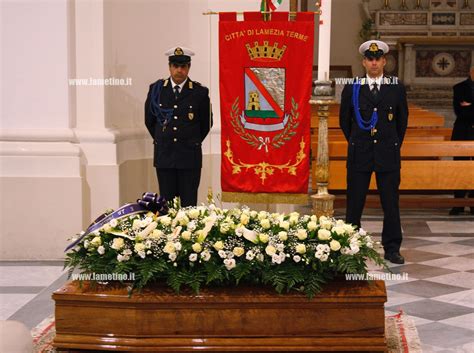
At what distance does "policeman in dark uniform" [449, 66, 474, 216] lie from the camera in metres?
10.7

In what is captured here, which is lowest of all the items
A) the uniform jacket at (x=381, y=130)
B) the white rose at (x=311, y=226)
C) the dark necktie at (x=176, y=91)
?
the white rose at (x=311, y=226)

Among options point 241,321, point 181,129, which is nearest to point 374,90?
point 181,129

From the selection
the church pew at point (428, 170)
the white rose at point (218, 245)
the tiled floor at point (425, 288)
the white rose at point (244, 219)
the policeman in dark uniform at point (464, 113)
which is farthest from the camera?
the policeman in dark uniform at point (464, 113)

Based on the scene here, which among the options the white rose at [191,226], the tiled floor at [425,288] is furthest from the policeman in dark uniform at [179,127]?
the white rose at [191,226]

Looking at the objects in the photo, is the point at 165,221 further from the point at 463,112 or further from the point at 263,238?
the point at 463,112

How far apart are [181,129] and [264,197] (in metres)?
1.01

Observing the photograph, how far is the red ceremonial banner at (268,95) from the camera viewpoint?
753cm

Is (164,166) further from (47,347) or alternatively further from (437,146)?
(437,146)

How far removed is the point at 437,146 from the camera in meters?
10.3

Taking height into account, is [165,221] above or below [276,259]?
above

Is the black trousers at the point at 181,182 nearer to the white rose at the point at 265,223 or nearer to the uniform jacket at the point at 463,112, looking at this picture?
the white rose at the point at 265,223

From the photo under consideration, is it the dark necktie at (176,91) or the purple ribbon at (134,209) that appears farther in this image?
the dark necktie at (176,91)

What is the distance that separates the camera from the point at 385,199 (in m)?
7.49

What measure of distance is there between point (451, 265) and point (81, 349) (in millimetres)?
3843
